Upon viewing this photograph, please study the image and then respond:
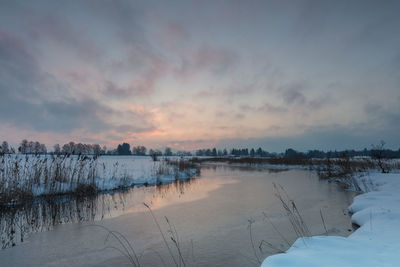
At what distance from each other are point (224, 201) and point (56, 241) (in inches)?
192

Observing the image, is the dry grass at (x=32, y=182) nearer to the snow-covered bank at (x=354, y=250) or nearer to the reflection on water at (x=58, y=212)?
the reflection on water at (x=58, y=212)

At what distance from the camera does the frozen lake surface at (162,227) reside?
3244mm

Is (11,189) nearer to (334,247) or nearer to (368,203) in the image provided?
(334,247)

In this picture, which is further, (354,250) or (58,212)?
(58,212)

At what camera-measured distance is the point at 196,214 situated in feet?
18.4

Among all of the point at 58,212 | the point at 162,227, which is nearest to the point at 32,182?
the point at 58,212

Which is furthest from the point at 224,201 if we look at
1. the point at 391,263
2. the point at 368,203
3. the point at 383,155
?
the point at 383,155

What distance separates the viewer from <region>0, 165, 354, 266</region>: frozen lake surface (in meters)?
3.24

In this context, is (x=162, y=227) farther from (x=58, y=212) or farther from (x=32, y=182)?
(x=32, y=182)

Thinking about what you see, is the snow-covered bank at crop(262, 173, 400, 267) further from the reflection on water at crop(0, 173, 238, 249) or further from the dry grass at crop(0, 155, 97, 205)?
the dry grass at crop(0, 155, 97, 205)

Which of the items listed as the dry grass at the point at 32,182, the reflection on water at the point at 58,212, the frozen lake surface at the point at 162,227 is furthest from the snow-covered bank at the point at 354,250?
the dry grass at the point at 32,182

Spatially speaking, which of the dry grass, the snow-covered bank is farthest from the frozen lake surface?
the dry grass

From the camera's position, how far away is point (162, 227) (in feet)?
15.2

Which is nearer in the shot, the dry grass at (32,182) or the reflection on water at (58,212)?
the reflection on water at (58,212)
